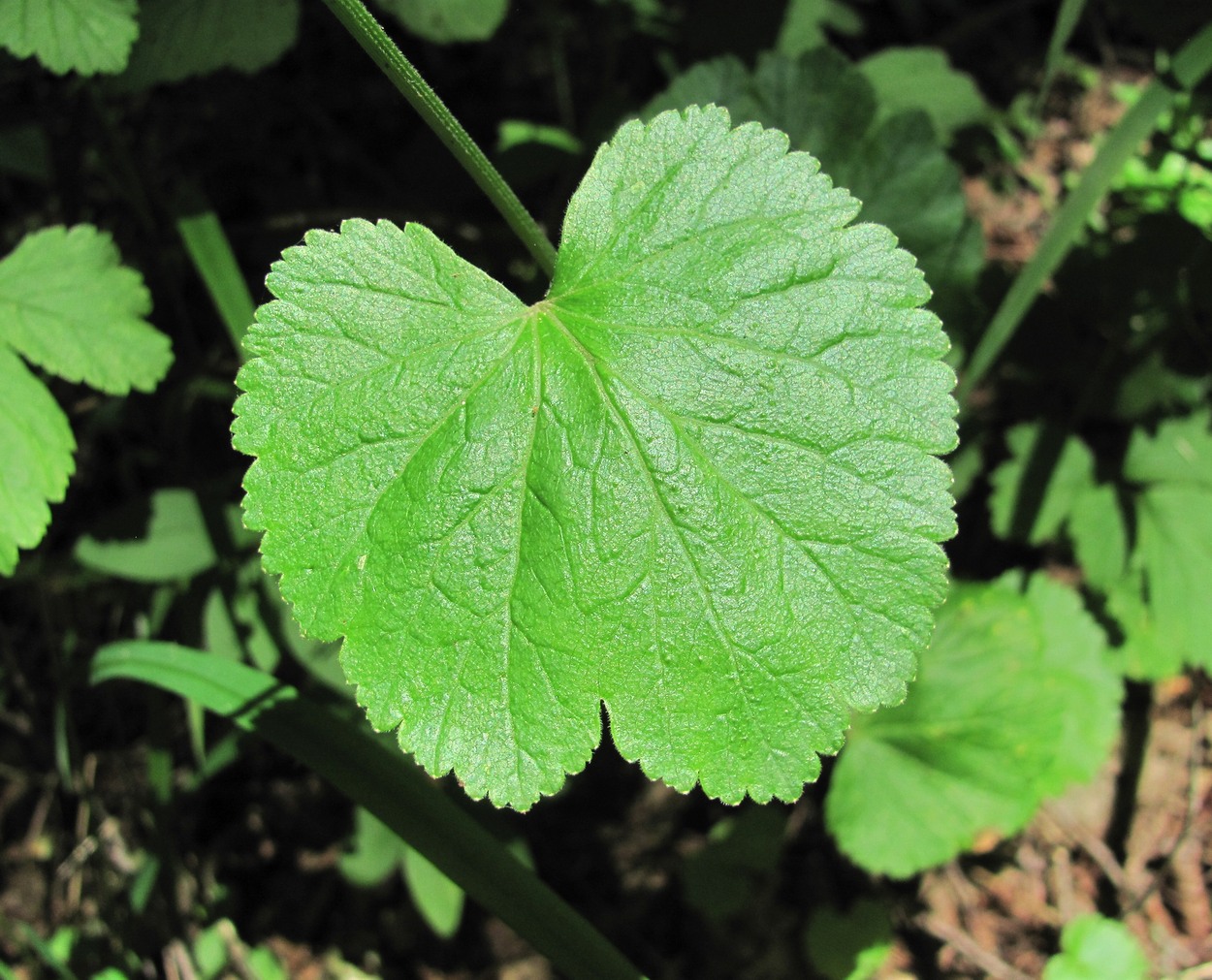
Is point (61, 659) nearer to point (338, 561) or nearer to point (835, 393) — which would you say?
point (338, 561)

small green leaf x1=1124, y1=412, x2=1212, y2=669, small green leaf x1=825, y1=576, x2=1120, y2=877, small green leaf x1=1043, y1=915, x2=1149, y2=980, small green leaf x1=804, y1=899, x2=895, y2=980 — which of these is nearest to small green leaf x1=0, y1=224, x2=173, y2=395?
small green leaf x1=825, y1=576, x2=1120, y2=877

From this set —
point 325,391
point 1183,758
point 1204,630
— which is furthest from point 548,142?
point 1183,758

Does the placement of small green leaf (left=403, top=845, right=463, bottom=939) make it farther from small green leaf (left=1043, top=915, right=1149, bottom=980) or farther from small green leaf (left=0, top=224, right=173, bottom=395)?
small green leaf (left=1043, top=915, right=1149, bottom=980)

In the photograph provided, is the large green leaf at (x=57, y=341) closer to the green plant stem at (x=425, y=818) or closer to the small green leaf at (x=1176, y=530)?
the green plant stem at (x=425, y=818)

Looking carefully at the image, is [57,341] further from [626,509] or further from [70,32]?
[626,509]

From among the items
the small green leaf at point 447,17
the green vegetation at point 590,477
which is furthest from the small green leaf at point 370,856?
the small green leaf at point 447,17

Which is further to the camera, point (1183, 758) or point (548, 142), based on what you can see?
point (1183, 758)
